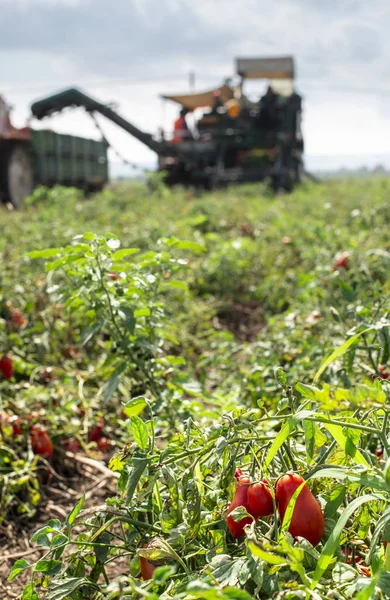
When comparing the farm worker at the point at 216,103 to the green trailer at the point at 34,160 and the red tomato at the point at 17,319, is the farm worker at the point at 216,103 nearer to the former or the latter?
the green trailer at the point at 34,160

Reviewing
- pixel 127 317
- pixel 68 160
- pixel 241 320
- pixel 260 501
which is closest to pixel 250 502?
pixel 260 501

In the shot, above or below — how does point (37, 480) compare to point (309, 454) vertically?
below

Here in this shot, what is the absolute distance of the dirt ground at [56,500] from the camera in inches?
88.7

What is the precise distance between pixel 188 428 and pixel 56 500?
164 centimetres

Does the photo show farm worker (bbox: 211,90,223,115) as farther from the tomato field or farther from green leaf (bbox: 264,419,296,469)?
green leaf (bbox: 264,419,296,469)

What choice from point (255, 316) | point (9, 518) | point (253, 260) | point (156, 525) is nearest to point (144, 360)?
point (9, 518)

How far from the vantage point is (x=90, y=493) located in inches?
105

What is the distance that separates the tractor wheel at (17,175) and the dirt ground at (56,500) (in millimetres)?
10249

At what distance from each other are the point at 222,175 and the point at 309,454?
14881mm

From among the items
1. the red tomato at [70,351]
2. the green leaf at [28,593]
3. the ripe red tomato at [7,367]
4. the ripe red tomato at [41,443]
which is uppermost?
the green leaf at [28,593]

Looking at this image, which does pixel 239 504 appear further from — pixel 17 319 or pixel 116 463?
pixel 17 319

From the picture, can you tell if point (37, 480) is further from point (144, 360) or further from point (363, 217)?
point (363, 217)

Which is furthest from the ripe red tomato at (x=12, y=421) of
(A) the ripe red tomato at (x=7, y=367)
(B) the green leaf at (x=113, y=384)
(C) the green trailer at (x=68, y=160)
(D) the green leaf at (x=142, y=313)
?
(C) the green trailer at (x=68, y=160)

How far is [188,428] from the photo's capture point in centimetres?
130
